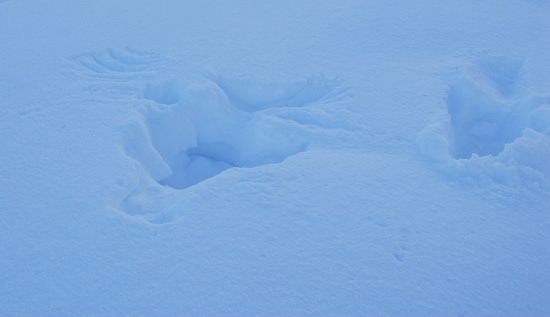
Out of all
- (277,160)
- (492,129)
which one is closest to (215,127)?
(277,160)

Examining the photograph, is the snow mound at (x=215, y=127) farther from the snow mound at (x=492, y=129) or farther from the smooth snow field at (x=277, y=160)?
the snow mound at (x=492, y=129)

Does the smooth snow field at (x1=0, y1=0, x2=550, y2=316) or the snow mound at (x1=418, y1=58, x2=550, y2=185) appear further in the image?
the snow mound at (x1=418, y1=58, x2=550, y2=185)

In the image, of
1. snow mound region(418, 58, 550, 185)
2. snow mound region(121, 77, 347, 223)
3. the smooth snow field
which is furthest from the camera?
snow mound region(121, 77, 347, 223)

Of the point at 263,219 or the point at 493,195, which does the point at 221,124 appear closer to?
the point at 263,219

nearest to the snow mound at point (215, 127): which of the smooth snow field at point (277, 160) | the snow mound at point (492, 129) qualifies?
the smooth snow field at point (277, 160)

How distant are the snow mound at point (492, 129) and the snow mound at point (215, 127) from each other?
0.56 m

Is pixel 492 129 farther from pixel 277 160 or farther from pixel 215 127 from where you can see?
pixel 215 127

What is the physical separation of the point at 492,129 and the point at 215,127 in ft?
4.41

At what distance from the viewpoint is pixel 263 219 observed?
1.58m

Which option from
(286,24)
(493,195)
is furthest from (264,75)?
(493,195)

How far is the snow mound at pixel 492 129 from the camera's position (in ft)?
5.89

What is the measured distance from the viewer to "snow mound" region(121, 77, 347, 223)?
6.67 ft

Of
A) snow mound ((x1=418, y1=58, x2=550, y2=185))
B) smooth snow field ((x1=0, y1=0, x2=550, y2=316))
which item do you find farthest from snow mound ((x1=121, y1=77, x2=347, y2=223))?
snow mound ((x1=418, y1=58, x2=550, y2=185))

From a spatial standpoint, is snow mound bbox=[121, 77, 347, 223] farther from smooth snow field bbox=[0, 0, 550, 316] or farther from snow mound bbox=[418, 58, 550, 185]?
snow mound bbox=[418, 58, 550, 185]
